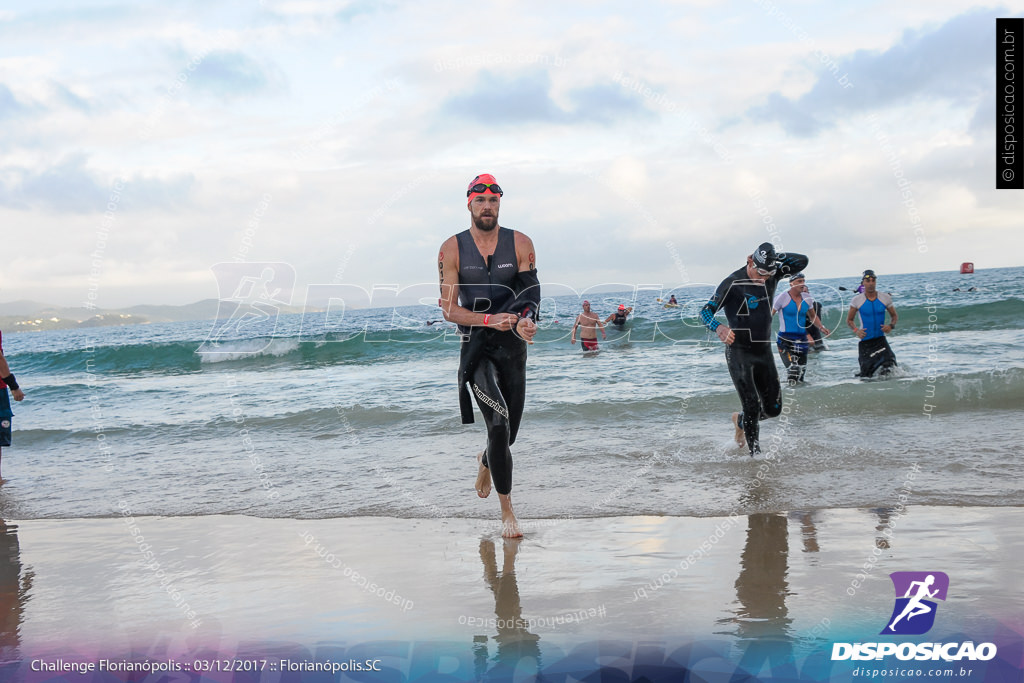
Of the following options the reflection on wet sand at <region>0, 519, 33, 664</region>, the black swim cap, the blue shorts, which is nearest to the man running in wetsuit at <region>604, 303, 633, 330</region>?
the black swim cap

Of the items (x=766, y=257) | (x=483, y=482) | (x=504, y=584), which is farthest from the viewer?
(x=766, y=257)

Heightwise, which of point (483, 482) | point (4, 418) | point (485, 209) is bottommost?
point (483, 482)

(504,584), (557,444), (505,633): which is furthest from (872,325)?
(505,633)

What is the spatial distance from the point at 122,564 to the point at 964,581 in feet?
17.8

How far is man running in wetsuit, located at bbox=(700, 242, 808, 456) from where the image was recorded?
7.59 metres

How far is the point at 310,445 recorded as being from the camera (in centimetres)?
1043

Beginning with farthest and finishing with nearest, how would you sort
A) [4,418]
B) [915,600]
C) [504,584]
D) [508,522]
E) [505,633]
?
1. [4,418]
2. [508,522]
3. [504,584]
4. [915,600]
5. [505,633]

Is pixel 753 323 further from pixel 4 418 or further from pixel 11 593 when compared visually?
pixel 4 418

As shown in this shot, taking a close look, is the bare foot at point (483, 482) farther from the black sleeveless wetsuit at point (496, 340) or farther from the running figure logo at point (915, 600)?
the running figure logo at point (915, 600)

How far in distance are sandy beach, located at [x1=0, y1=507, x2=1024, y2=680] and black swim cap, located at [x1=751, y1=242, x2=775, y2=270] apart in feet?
8.99

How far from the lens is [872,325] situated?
42.7 feet

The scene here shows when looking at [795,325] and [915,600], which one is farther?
[795,325]

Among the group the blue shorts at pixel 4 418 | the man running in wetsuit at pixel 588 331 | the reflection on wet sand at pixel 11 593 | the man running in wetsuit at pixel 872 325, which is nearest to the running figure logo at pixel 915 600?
the reflection on wet sand at pixel 11 593

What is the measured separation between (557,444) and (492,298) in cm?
442
